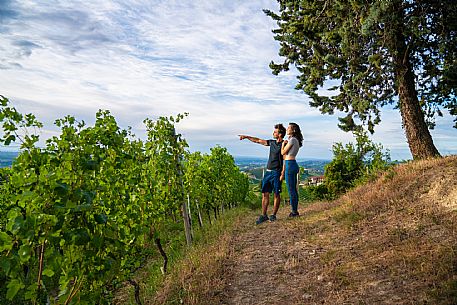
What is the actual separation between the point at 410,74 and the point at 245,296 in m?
8.30

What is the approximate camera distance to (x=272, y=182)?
7887mm

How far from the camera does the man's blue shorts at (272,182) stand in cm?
774

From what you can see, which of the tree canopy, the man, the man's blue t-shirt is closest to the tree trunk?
the tree canopy

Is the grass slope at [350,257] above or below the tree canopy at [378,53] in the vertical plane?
below

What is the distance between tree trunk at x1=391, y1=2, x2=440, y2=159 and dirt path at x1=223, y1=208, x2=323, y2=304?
15.5 ft

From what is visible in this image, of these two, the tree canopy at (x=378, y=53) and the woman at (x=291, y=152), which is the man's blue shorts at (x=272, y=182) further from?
the tree canopy at (x=378, y=53)

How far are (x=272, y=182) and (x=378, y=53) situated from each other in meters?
4.54

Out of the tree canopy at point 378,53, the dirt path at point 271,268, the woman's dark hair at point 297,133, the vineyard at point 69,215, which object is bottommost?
the dirt path at point 271,268

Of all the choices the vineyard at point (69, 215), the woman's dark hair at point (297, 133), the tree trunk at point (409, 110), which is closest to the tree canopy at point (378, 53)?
the tree trunk at point (409, 110)

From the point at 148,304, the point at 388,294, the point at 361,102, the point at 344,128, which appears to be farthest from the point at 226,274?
the point at 344,128

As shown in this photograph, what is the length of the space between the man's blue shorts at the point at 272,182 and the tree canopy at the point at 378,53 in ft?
11.4

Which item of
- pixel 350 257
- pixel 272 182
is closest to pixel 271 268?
pixel 350 257

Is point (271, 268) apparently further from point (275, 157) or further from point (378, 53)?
point (378, 53)

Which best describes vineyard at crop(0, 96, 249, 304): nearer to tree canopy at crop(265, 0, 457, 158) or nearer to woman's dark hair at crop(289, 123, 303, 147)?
woman's dark hair at crop(289, 123, 303, 147)
